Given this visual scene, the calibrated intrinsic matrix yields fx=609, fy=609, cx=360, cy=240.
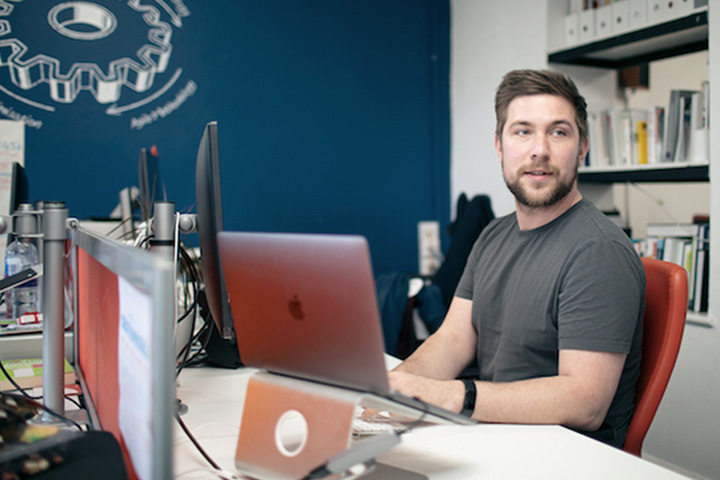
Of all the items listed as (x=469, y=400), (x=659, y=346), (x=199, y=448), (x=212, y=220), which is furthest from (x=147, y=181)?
(x=659, y=346)

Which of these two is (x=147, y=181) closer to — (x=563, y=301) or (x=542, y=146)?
(x=542, y=146)

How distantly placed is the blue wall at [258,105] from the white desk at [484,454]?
168 centimetres

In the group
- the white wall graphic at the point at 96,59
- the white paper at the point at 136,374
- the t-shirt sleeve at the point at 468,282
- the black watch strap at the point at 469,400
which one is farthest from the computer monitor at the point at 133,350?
the white wall graphic at the point at 96,59

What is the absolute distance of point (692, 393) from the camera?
2.58 metres

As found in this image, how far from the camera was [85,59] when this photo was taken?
3.00 metres

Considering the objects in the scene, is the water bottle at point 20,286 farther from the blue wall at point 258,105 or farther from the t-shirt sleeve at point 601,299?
the t-shirt sleeve at point 601,299

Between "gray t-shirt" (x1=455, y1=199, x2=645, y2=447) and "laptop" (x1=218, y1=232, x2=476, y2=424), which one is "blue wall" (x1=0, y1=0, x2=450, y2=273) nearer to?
"gray t-shirt" (x1=455, y1=199, x2=645, y2=447)

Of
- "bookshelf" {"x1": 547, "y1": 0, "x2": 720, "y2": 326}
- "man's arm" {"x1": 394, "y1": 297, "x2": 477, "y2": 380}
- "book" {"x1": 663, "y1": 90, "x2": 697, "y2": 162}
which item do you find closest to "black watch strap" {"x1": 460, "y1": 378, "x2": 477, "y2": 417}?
"man's arm" {"x1": 394, "y1": 297, "x2": 477, "y2": 380}

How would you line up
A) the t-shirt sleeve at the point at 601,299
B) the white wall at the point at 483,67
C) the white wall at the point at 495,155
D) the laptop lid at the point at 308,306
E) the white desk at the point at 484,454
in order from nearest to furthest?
the laptop lid at the point at 308,306
the white desk at the point at 484,454
the t-shirt sleeve at the point at 601,299
the white wall at the point at 495,155
the white wall at the point at 483,67

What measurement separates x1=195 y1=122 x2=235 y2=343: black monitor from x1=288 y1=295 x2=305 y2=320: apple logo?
36 centimetres

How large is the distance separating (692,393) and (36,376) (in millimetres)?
2478

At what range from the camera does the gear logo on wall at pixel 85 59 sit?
9.44 feet

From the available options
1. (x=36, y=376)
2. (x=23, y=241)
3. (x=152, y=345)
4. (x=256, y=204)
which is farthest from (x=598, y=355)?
(x=256, y=204)

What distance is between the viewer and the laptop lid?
771mm
